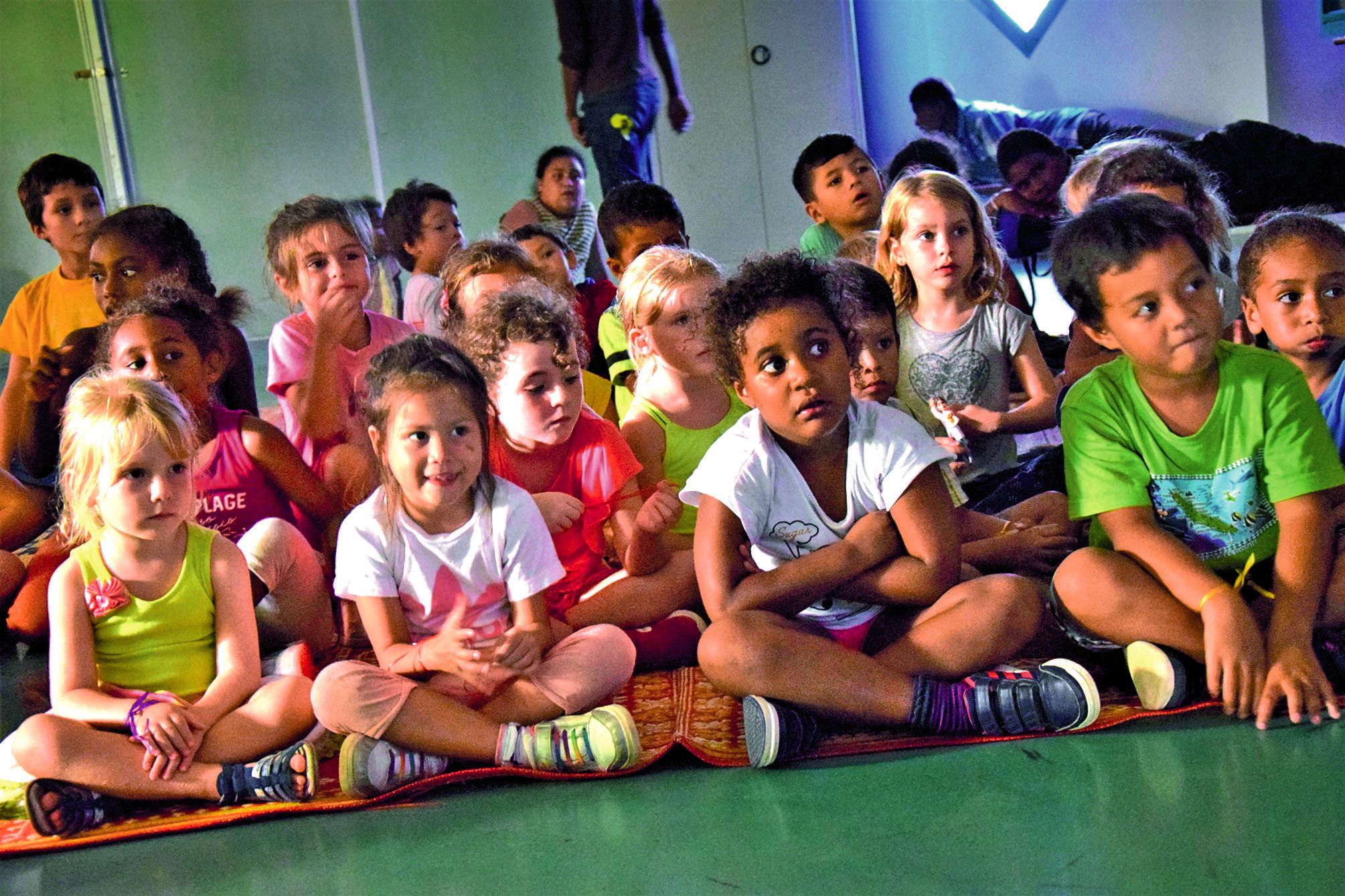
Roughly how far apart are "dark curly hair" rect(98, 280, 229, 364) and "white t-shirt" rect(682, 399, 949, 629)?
0.90 m

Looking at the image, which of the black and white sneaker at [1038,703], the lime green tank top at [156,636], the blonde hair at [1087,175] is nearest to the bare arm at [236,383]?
the lime green tank top at [156,636]

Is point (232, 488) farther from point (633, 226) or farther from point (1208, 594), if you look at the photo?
point (1208, 594)

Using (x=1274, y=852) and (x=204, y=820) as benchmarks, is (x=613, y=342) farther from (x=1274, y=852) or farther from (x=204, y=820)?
(x=1274, y=852)

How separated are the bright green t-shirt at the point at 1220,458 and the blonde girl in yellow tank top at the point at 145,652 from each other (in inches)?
43.3

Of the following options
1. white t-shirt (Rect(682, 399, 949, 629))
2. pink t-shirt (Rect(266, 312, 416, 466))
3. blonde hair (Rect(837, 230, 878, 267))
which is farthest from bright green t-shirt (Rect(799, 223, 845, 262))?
white t-shirt (Rect(682, 399, 949, 629))

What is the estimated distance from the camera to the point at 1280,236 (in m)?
1.89

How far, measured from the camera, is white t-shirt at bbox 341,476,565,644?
170 centimetres

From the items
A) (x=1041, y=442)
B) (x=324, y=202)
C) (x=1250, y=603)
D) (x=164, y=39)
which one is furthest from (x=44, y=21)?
(x=1250, y=603)

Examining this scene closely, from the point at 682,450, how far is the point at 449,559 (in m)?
0.56

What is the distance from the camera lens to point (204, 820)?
151 centimetres

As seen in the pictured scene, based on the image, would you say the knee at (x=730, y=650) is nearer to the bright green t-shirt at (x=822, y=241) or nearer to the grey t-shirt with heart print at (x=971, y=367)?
the grey t-shirt with heart print at (x=971, y=367)

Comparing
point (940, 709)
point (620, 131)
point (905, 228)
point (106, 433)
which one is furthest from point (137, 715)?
point (620, 131)

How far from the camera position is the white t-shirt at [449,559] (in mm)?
1701

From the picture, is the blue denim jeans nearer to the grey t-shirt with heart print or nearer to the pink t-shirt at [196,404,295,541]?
the grey t-shirt with heart print
